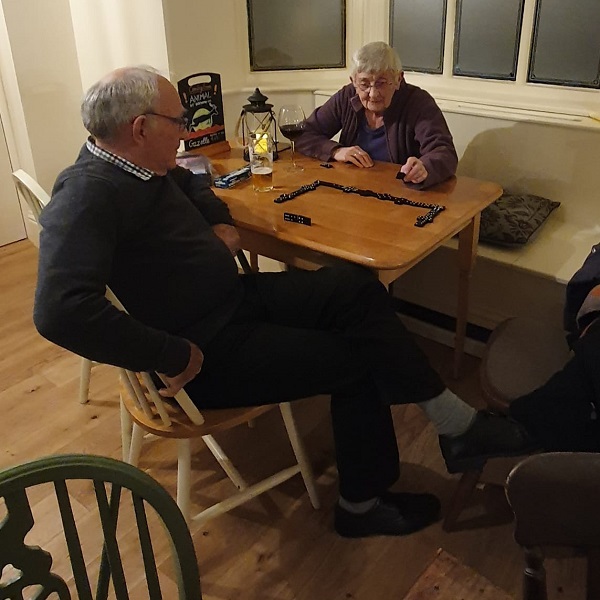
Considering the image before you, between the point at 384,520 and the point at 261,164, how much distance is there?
3.68 ft

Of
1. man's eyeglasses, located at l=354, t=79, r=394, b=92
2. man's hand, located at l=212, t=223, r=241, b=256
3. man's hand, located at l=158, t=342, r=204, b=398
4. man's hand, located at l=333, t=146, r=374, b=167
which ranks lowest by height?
man's hand, located at l=158, t=342, r=204, b=398

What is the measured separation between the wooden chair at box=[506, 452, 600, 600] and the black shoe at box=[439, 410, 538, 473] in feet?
2.81

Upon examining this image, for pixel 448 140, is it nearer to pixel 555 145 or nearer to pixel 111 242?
pixel 555 145

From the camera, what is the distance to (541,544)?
2.75ft

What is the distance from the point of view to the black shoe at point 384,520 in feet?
5.92

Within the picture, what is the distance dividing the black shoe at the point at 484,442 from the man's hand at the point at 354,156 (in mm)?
974

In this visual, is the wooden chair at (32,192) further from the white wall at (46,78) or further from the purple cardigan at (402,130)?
the white wall at (46,78)

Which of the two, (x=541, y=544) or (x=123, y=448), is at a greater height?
(x=541, y=544)

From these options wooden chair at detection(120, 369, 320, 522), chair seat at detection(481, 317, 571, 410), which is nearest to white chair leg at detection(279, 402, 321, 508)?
wooden chair at detection(120, 369, 320, 522)

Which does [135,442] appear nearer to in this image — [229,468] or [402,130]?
[229,468]

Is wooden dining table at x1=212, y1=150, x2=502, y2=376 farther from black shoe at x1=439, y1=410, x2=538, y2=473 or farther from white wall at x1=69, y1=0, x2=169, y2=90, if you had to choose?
white wall at x1=69, y1=0, x2=169, y2=90

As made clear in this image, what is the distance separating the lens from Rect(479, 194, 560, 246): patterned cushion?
2.45 m

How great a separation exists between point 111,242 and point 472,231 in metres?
1.19

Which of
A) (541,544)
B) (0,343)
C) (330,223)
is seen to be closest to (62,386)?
(0,343)
